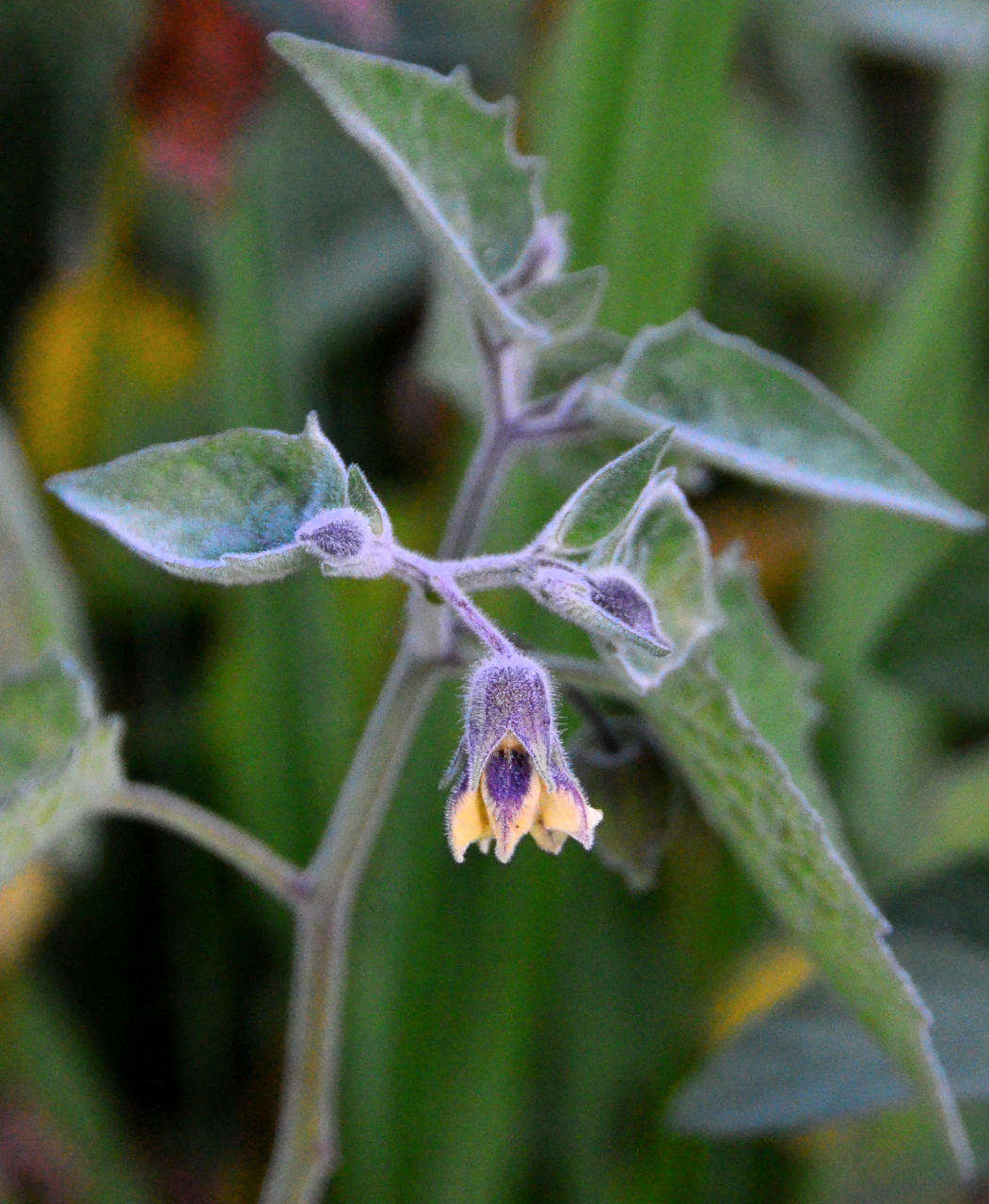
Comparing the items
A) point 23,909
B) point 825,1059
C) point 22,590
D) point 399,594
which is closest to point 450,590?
point 825,1059

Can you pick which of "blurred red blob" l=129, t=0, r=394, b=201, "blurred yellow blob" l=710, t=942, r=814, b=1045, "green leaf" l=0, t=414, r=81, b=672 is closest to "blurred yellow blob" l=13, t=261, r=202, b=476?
"blurred red blob" l=129, t=0, r=394, b=201

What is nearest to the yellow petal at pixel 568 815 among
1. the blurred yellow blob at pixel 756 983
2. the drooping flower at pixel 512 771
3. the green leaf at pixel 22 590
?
the drooping flower at pixel 512 771

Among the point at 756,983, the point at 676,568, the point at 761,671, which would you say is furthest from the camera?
the point at 756,983

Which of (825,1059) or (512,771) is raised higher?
(512,771)

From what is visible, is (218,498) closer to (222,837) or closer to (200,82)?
(222,837)

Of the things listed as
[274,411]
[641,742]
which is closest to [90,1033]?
[274,411]

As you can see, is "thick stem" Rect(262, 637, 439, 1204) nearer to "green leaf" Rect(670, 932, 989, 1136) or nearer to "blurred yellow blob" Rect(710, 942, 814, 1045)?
"green leaf" Rect(670, 932, 989, 1136)

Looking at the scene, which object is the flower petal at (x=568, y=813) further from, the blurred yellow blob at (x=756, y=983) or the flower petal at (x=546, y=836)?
the blurred yellow blob at (x=756, y=983)

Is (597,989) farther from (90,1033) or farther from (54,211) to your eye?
(54,211)
